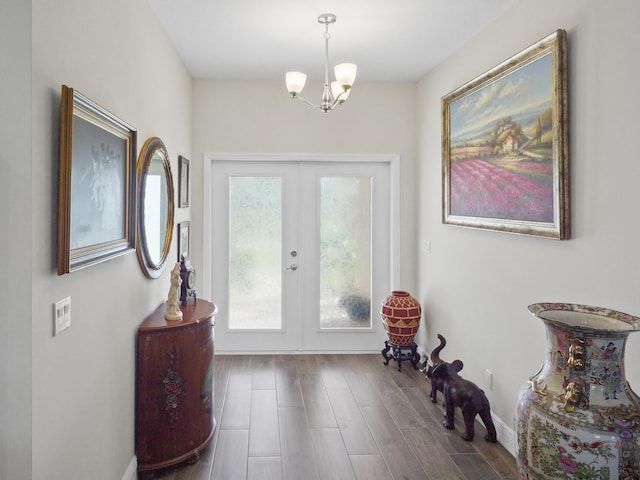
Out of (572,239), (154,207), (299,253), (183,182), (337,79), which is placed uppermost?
(337,79)

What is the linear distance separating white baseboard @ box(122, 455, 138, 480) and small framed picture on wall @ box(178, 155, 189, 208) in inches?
76.9

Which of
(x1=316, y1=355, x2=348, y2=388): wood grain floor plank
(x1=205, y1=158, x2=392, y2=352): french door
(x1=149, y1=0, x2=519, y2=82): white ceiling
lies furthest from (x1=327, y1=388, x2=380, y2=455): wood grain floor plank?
(x1=149, y1=0, x2=519, y2=82): white ceiling

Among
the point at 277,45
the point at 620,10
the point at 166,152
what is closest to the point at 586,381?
the point at 620,10

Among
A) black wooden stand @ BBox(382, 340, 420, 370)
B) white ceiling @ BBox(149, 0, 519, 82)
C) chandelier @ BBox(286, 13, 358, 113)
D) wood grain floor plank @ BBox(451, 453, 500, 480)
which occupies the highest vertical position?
white ceiling @ BBox(149, 0, 519, 82)

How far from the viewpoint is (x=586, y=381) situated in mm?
1580

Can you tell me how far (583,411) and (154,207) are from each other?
7.87 feet

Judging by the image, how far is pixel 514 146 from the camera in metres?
2.65

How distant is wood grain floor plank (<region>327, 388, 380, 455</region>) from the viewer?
2729mm

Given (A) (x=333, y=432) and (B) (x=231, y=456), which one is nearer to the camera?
(B) (x=231, y=456)

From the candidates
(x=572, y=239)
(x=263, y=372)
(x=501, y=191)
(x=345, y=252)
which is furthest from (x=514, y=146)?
(x=263, y=372)

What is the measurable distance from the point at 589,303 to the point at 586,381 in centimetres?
66

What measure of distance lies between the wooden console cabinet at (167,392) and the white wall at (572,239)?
184 centimetres

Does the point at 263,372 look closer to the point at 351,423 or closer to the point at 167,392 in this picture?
the point at 351,423

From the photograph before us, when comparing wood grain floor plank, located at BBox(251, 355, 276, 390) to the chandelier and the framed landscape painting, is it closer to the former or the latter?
the framed landscape painting
